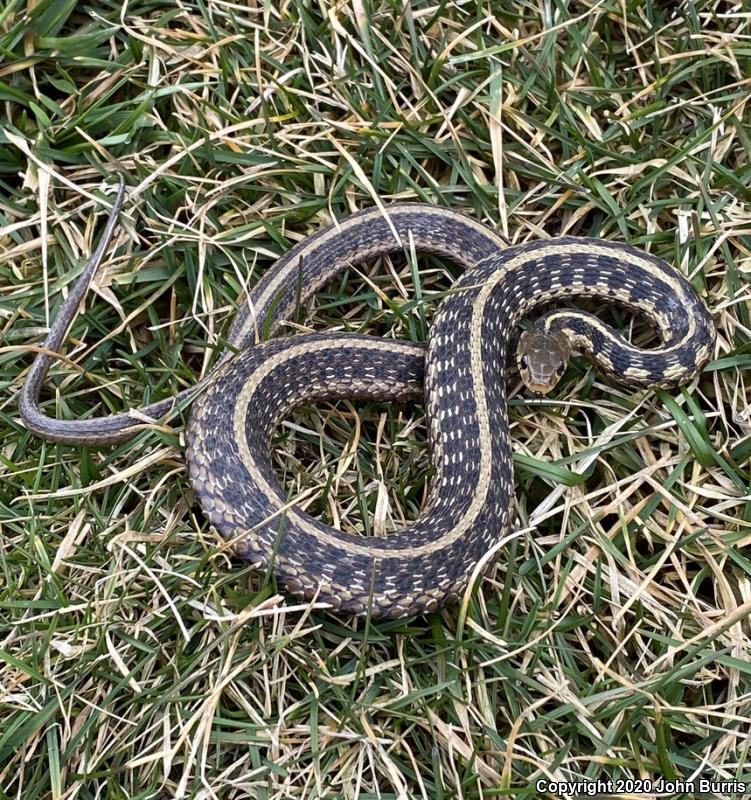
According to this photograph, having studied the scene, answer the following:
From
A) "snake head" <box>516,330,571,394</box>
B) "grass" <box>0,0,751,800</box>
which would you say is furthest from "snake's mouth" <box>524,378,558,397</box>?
"grass" <box>0,0,751,800</box>

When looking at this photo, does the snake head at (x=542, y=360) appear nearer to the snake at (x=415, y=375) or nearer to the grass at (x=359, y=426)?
the snake at (x=415, y=375)

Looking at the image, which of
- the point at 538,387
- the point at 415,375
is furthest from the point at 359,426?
the point at 538,387

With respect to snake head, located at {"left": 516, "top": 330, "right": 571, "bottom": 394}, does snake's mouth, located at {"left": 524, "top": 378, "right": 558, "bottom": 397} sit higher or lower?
lower

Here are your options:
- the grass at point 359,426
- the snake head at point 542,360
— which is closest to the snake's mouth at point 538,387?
the snake head at point 542,360

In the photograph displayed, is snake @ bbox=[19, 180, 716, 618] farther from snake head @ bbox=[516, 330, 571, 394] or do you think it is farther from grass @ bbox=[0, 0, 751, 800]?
grass @ bbox=[0, 0, 751, 800]

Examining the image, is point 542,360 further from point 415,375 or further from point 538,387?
point 415,375

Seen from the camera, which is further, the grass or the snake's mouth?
the snake's mouth
